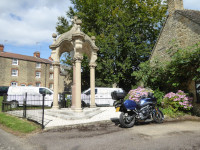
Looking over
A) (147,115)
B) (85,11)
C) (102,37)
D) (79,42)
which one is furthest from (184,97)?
(85,11)

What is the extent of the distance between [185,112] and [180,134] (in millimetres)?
4788

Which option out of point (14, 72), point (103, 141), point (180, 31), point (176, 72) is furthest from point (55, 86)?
point (14, 72)

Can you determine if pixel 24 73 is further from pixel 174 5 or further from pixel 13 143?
pixel 13 143

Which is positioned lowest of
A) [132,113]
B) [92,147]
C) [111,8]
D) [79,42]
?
[92,147]

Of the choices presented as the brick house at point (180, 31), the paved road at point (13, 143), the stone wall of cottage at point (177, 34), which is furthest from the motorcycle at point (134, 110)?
the stone wall of cottage at point (177, 34)

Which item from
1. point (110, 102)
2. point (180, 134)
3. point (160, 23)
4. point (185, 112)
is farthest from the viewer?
point (160, 23)

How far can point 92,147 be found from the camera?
162 inches

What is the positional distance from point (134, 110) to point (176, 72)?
5.15 m

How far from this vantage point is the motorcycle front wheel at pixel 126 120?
6141mm

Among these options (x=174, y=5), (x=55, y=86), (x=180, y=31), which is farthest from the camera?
(x=174, y=5)

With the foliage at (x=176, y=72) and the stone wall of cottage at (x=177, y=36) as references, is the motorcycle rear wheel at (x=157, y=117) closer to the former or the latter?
the foliage at (x=176, y=72)

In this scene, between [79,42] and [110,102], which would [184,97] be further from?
[110,102]

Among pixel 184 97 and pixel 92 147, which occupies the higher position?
pixel 184 97

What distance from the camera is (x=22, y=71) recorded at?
32906 millimetres
